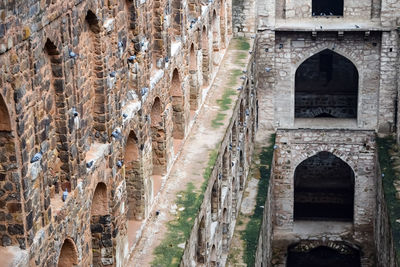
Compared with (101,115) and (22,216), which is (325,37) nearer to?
(101,115)

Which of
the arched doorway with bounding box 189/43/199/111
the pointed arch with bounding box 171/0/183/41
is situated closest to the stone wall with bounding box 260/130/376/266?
the arched doorway with bounding box 189/43/199/111

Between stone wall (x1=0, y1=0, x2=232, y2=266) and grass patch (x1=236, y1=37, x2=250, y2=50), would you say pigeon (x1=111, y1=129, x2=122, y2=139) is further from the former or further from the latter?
grass patch (x1=236, y1=37, x2=250, y2=50)

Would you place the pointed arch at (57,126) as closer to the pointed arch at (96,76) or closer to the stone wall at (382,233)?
the pointed arch at (96,76)

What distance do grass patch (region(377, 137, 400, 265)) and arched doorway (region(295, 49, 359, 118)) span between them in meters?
3.85

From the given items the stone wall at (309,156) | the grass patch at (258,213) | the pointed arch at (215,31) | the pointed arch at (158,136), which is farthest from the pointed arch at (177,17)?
the stone wall at (309,156)

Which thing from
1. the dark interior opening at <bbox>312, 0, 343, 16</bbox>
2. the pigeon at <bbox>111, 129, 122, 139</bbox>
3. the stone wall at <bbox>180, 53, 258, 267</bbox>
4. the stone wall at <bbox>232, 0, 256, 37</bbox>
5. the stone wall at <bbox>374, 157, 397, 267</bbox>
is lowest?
the stone wall at <bbox>374, 157, 397, 267</bbox>

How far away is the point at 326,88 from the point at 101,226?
20.3 meters

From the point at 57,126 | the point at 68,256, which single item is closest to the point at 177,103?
the point at 68,256

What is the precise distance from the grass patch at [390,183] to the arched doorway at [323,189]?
361 cm

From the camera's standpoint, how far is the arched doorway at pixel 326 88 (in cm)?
3266

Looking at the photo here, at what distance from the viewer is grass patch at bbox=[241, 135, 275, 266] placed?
22312 mm

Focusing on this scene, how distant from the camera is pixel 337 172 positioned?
33375 millimetres

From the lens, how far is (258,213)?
24.5 meters

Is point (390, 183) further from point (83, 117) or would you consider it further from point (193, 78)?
point (83, 117)
